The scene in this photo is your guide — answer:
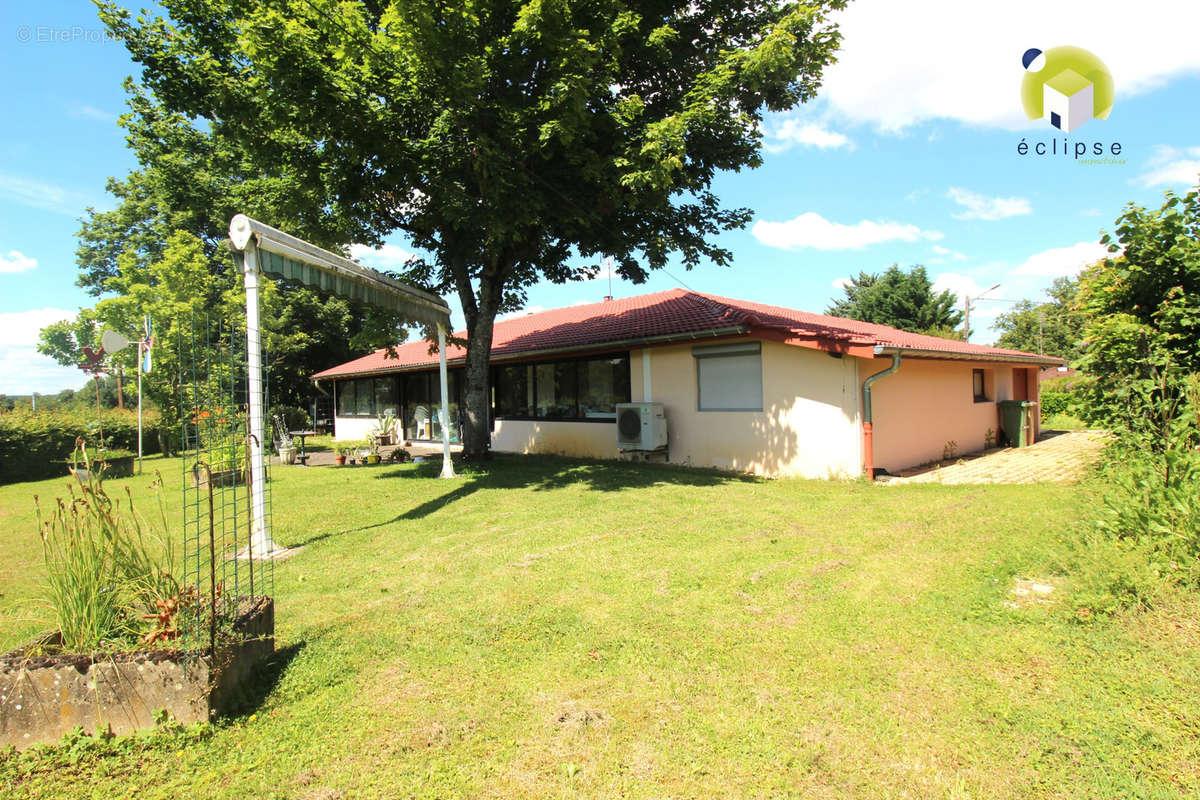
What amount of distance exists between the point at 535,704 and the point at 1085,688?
2739 mm

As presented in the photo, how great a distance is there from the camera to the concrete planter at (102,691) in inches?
105

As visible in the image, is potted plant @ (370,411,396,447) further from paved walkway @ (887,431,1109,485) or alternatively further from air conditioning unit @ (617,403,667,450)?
paved walkway @ (887,431,1109,485)

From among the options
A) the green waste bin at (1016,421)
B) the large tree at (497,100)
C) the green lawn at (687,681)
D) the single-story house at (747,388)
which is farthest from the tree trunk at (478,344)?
the green waste bin at (1016,421)

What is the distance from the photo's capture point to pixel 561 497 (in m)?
8.52

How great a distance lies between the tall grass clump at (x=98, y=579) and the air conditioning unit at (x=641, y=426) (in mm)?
9007

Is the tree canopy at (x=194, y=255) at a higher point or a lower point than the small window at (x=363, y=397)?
higher

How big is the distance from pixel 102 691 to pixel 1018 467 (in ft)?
43.7

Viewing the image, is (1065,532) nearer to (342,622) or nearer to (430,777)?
(430,777)

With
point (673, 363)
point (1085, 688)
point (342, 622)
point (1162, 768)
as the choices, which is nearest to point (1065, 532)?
point (1085, 688)

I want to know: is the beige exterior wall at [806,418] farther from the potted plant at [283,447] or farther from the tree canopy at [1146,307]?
the potted plant at [283,447]

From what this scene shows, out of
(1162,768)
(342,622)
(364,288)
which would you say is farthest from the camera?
(364,288)

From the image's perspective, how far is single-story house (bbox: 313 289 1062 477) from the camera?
32.1 feet

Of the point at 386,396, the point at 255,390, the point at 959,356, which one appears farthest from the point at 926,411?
the point at 386,396

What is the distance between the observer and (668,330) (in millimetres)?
11477
